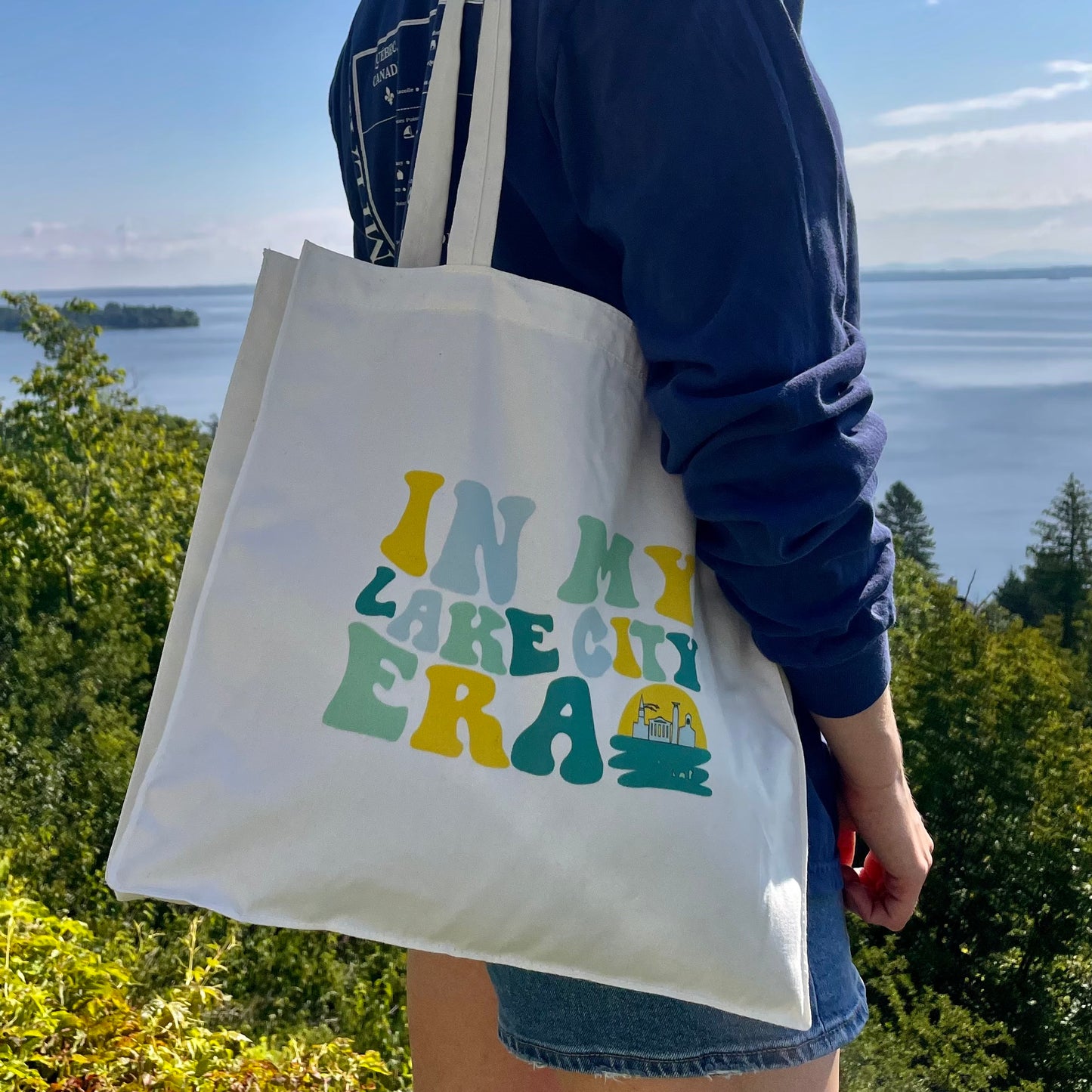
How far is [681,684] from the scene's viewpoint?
775 millimetres

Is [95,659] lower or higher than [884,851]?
lower

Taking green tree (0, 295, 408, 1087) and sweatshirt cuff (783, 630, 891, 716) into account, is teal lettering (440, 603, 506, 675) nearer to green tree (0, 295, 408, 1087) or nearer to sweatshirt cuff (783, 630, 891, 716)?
sweatshirt cuff (783, 630, 891, 716)

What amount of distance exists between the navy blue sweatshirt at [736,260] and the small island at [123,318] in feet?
10.7

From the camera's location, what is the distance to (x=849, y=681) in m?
0.82

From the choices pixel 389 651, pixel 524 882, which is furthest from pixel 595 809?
pixel 389 651

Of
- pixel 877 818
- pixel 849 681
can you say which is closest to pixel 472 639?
pixel 849 681

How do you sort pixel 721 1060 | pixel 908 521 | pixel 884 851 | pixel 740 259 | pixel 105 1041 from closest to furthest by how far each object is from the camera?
pixel 740 259
pixel 721 1060
pixel 884 851
pixel 105 1041
pixel 908 521

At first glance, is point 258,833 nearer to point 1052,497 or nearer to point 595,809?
point 595,809

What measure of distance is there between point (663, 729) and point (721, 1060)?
0.27 metres

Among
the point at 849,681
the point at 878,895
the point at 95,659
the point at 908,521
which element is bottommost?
the point at 95,659

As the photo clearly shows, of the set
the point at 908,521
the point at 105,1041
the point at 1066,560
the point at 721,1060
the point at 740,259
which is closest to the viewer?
the point at 740,259

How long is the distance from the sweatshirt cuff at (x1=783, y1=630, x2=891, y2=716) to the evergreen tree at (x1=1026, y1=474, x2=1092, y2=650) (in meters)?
2.27

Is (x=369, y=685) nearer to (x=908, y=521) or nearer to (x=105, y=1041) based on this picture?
(x=105, y=1041)

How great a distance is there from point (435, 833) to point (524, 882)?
0.24 ft
